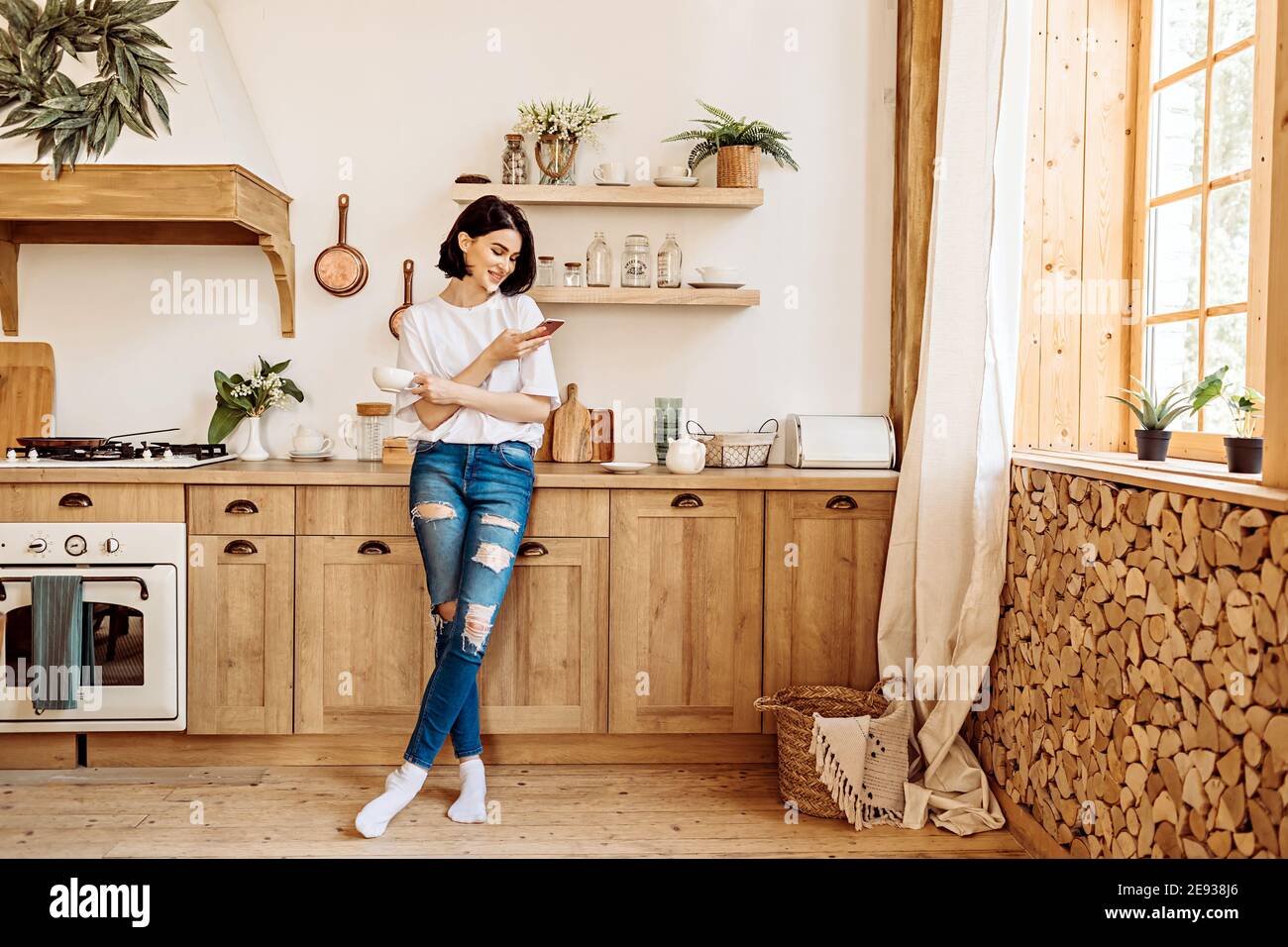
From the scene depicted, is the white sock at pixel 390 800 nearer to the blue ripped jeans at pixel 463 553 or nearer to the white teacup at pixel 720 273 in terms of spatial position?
the blue ripped jeans at pixel 463 553

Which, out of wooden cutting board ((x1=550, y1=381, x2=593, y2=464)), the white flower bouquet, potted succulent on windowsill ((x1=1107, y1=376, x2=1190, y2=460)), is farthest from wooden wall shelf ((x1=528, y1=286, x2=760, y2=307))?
potted succulent on windowsill ((x1=1107, y1=376, x2=1190, y2=460))

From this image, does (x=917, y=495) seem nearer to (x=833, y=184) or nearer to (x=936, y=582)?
(x=936, y=582)

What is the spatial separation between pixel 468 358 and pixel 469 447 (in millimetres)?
253

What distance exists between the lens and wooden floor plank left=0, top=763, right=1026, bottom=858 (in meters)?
2.29

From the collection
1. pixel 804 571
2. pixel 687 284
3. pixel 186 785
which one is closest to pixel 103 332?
pixel 186 785

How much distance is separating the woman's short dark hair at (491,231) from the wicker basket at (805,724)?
1.35 meters

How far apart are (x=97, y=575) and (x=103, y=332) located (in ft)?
3.28

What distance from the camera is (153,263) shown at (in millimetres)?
3230

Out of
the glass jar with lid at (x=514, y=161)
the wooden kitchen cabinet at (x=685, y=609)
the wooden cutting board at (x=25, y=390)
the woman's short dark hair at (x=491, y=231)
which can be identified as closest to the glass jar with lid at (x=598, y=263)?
the glass jar with lid at (x=514, y=161)

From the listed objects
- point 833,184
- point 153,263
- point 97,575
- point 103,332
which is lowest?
point 97,575

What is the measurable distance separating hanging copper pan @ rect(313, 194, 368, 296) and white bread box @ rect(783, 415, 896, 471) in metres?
1.57

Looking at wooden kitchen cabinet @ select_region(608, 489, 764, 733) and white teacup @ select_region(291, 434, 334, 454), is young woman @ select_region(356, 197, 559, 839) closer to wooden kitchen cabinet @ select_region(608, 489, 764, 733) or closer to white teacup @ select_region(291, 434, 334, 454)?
wooden kitchen cabinet @ select_region(608, 489, 764, 733)

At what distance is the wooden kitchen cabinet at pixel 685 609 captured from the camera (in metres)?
2.77

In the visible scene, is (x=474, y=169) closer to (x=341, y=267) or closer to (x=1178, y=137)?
(x=341, y=267)
